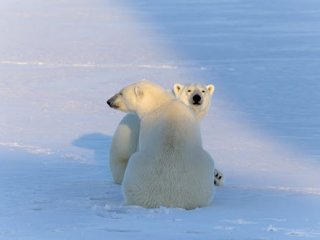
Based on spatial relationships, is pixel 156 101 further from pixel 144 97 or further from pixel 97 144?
pixel 97 144

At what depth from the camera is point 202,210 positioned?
4484mm

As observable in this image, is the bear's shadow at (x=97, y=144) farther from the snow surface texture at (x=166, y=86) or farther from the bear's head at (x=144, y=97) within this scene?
the bear's head at (x=144, y=97)

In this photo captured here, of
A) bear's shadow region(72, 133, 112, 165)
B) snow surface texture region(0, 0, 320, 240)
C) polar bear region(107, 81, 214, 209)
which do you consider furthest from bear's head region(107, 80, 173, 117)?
bear's shadow region(72, 133, 112, 165)

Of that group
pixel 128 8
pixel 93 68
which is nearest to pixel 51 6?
pixel 128 8

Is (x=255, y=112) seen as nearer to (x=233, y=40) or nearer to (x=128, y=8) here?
(x=233, y=40)

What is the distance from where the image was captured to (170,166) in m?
4.59

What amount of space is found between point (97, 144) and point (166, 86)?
8.72 ft

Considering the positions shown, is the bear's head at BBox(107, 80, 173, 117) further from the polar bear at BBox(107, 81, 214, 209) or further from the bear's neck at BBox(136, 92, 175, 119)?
the polar bear at BBox(107, 81, 214, 209)

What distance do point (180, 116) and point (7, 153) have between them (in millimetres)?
1872

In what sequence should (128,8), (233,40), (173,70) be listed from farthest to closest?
(128,8)
(233,40)
(173,70)

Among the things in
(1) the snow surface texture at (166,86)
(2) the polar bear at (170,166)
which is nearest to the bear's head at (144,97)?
(2) the polar bear at (170,166)

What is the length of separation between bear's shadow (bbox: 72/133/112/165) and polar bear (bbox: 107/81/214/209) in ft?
4.69

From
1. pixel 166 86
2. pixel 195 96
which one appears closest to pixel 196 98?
pixel 195 96

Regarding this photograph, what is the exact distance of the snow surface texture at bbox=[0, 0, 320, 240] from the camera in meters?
4.07
